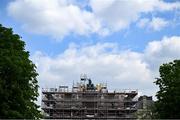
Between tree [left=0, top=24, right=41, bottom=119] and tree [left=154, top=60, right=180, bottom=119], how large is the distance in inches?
498

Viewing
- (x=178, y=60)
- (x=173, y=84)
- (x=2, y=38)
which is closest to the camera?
(x=2, y=38)

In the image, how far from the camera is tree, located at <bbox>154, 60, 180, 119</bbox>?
49.2 metres

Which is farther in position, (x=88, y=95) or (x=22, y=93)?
(x=88, y=95)

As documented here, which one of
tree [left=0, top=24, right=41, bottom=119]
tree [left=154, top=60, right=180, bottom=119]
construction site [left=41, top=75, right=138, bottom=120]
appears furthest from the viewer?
construction site [left=41, top=75, right=138, bottom=120]

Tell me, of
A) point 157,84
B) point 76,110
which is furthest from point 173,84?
point 76,110

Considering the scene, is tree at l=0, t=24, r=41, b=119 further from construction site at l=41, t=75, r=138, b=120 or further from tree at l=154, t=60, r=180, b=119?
construction site at l=41, t=75, r=138, b=120

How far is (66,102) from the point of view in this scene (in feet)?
412

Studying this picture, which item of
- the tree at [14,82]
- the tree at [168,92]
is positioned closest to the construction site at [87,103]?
the tree at [168,92]

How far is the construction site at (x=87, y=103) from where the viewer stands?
124 m

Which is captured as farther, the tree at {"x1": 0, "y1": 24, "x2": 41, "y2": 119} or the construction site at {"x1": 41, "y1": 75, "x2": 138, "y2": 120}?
the construction site at {"x1": 41, "y1": 75, "x2": 138, "y2": 120}

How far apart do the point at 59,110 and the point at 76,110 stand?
159 inches

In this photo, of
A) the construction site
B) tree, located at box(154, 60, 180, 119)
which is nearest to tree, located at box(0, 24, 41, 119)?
tree, located at box(154, 60, 180, 119)

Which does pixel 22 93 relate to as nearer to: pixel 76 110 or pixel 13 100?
pixel 13 100

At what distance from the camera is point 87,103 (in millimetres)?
127062
